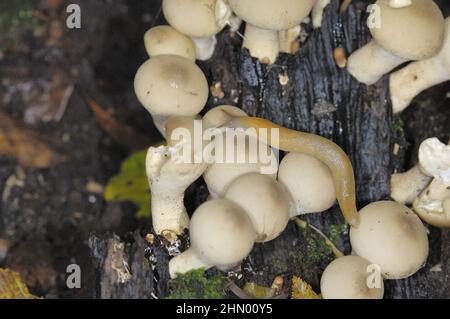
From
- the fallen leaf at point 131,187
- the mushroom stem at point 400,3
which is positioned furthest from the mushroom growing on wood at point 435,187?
the fallen leaf at point 131,187

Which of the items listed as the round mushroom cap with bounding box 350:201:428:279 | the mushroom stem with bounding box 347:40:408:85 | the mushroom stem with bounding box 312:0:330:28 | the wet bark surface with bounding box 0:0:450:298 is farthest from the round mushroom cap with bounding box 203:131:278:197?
the mushroom stem with bounding box 312:0:330:28

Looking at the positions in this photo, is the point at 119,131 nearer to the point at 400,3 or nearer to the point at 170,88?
the point at 170,88

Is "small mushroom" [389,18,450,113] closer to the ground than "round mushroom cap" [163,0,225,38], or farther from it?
closer to the ground

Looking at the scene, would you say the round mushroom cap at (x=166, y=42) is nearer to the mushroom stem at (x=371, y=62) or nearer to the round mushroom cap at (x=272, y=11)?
the round mushroom cap at (x=272, y=11)

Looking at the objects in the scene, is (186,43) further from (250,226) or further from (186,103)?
(250,226)

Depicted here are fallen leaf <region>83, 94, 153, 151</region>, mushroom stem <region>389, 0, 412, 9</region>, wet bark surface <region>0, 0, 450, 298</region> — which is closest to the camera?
mushroom stem <region>389, 0, 412, 9</region>

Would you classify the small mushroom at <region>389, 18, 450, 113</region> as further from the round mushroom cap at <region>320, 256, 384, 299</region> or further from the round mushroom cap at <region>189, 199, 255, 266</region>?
the round mushroom cap at <region>189, 199, 255, 266</region>

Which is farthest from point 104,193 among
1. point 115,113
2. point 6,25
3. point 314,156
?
point 314,156
